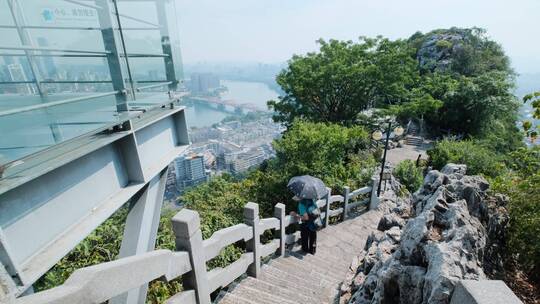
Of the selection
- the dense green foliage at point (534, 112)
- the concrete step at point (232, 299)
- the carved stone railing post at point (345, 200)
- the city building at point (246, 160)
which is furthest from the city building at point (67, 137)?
the city building at point (246, 160)

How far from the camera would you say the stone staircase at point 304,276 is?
13.3ft

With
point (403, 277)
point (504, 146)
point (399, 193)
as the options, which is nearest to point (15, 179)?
point (403, 277)

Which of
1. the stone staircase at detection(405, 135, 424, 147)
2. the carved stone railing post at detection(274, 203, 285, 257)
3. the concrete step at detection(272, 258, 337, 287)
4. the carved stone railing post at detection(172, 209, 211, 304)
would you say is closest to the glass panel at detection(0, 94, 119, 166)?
the carved stone railing post at detection(172, 209, 211, 304)

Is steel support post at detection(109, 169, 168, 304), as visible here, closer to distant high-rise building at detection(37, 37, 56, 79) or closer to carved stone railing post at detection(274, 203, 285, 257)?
distant high-rise building at detection(37, 37, 56, 79)

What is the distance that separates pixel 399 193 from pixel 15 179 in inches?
494

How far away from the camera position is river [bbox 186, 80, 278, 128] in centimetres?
11388

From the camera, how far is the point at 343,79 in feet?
54.9

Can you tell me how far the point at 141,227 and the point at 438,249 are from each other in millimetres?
3614

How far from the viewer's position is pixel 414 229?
3.48 m

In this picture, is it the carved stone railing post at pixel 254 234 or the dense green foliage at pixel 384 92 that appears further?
the dense green foliage at pixel 384 92

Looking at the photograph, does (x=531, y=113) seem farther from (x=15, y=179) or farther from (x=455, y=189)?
(x=15, y=179)

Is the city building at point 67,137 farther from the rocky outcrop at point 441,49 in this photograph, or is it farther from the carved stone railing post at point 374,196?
the rocky outcrop at point 441,49

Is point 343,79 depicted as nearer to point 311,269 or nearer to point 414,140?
point 414,140

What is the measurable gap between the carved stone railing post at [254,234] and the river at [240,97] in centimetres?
10277
